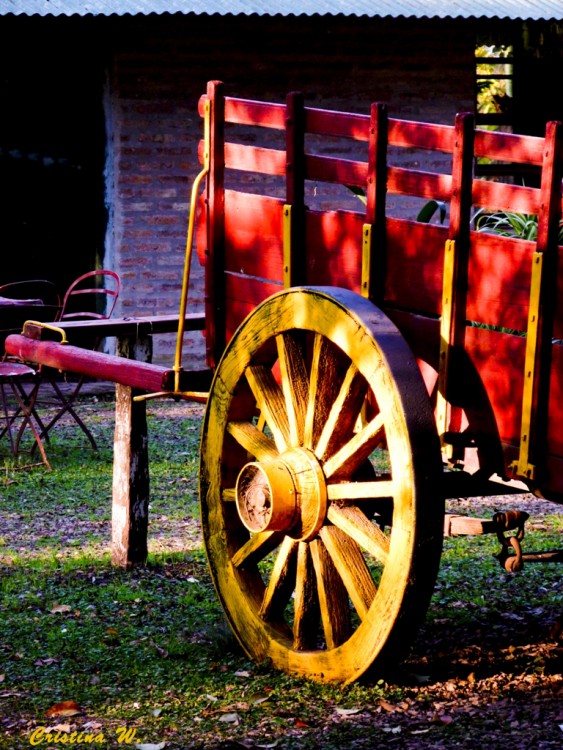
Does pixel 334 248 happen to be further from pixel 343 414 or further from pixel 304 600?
pixel 304 600

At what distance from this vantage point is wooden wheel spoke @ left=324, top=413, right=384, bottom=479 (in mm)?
3707

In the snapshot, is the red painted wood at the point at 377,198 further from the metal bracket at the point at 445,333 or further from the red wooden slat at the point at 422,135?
the metal bracket at the point at 445,333

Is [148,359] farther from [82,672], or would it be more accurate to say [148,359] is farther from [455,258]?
[455,258]

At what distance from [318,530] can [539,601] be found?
5.24 ft

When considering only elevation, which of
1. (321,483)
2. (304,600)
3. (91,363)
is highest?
(91,363)

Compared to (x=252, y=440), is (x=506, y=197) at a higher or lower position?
higher

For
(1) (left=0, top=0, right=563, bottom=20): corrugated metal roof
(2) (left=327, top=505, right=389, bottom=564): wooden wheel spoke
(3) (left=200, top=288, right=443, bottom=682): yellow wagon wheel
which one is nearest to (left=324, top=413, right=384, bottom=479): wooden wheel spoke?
(3) (left=200, top=288, right=443, bottom=682): yellow wagon wheel

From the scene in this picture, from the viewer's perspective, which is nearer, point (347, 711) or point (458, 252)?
point (458, 252)

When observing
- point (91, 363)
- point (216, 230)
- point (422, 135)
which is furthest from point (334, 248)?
Result: point (91, 363)

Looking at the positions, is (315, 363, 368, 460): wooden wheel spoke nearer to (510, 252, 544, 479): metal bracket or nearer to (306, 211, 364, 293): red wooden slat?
(306, 211, 364, 293): red wooden slat

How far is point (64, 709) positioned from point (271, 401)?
1107 mm

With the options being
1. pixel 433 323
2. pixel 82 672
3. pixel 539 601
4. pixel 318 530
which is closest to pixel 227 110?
pixel 433 323

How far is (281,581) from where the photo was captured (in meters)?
4.10

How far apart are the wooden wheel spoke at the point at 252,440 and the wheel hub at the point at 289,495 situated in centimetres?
9
